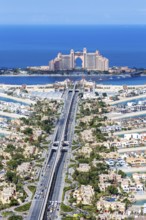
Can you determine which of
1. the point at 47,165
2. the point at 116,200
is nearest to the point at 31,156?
the point at 47,165

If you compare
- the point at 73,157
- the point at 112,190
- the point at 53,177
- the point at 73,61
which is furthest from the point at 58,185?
the point at 73,61

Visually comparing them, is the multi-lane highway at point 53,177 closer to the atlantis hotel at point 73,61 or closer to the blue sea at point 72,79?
the blue sea at point 72,79

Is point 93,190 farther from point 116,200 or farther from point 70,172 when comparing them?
point 70,172

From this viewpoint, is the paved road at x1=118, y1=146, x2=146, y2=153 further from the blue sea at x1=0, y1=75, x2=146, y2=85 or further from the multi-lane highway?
the blue sea at x1=0, y1=75, x2=146, y2=85

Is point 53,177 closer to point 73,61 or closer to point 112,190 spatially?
point 112,190

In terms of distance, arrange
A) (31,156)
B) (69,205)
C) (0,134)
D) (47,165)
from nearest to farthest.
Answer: (69,205)
(47,165)
(31,156)
(0,134)

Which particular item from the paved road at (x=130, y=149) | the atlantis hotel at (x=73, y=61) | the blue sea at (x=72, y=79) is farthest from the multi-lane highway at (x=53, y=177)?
the atlantis hotel at (x=73, y=61)

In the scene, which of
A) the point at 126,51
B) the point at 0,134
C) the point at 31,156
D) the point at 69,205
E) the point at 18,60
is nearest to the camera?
the point at 69,205

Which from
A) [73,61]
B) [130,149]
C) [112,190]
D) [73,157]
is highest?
[73,61]
